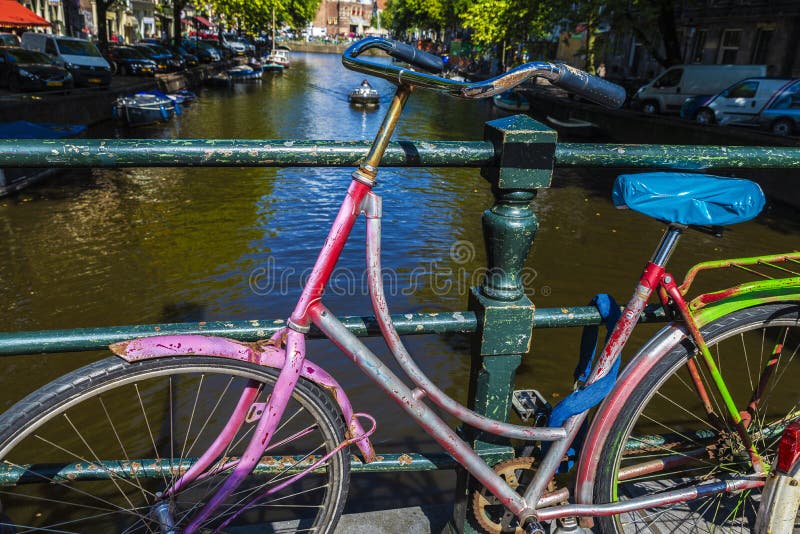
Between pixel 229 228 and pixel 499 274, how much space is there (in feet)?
30.1

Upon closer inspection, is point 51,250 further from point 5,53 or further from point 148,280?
point 5,53

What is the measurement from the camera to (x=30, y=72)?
770 inches

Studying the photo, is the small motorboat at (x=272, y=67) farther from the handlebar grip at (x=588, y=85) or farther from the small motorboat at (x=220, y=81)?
the handlebar grip at (x=588, y=85)

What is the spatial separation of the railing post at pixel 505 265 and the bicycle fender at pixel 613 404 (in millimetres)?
245

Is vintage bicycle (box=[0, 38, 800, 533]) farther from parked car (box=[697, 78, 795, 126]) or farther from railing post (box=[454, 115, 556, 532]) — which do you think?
parked car (box=[697, 78, 795, 126])

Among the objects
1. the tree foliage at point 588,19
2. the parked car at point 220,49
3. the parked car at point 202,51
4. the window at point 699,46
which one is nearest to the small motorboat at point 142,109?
the tree foliage at point 588,19

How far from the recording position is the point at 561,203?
1333 cm

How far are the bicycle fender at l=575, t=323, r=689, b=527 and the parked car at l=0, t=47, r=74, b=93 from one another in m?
22.5

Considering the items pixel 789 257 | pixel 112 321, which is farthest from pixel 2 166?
pixel 112 321

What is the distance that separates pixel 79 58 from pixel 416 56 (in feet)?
84.9

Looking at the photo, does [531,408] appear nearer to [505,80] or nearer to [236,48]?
[505,80]

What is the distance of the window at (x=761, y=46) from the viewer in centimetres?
2758

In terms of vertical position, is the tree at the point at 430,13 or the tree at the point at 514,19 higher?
the tree at the point at 430,13

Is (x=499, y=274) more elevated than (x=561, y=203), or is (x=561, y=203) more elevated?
(x=499, y=274)
